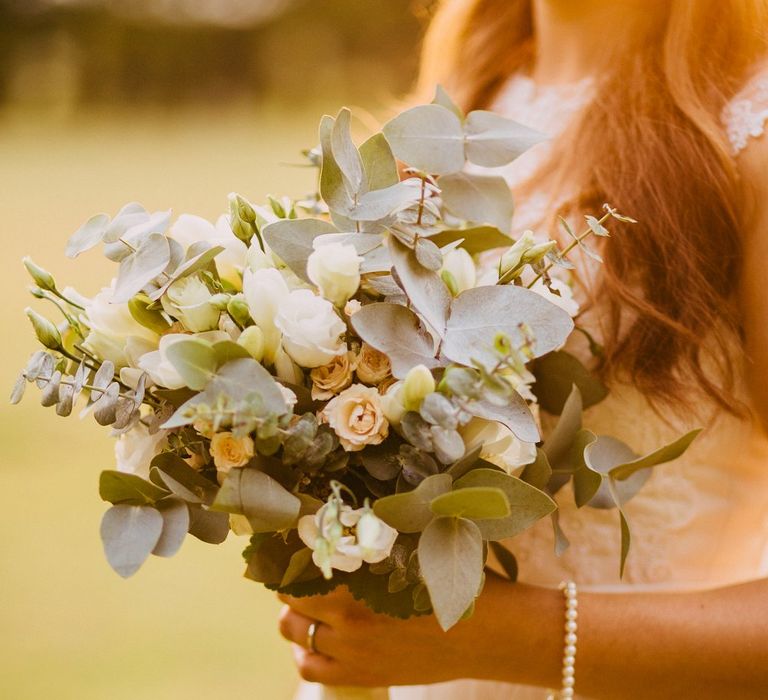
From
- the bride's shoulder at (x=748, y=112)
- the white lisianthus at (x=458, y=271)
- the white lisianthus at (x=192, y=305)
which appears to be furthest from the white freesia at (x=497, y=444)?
the bride's shoulder at (x=748, y=112)

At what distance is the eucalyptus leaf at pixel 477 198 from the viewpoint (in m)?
0.83

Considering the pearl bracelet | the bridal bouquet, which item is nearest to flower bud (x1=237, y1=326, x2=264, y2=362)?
the bridal bouquet

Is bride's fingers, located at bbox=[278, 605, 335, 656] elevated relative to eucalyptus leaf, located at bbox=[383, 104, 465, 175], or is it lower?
lower

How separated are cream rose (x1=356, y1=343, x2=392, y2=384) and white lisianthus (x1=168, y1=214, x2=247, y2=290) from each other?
14 centimetres

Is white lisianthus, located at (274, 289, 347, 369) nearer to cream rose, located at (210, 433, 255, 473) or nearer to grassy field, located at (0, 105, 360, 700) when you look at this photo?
cream rose, located at (210, 433, 255, 473)

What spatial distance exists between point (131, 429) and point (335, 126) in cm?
30

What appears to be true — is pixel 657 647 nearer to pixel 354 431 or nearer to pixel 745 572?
pixel 745 572

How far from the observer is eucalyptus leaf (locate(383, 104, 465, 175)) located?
69 centimetres

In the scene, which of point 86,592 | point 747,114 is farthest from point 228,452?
point 86,592

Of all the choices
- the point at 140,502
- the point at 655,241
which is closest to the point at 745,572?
the point at 655,241

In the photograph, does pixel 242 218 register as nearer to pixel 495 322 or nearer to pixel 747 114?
pixel 495 322

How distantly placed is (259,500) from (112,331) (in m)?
0.20

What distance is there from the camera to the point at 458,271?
2.33ft

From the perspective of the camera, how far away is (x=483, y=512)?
0.60 meters
